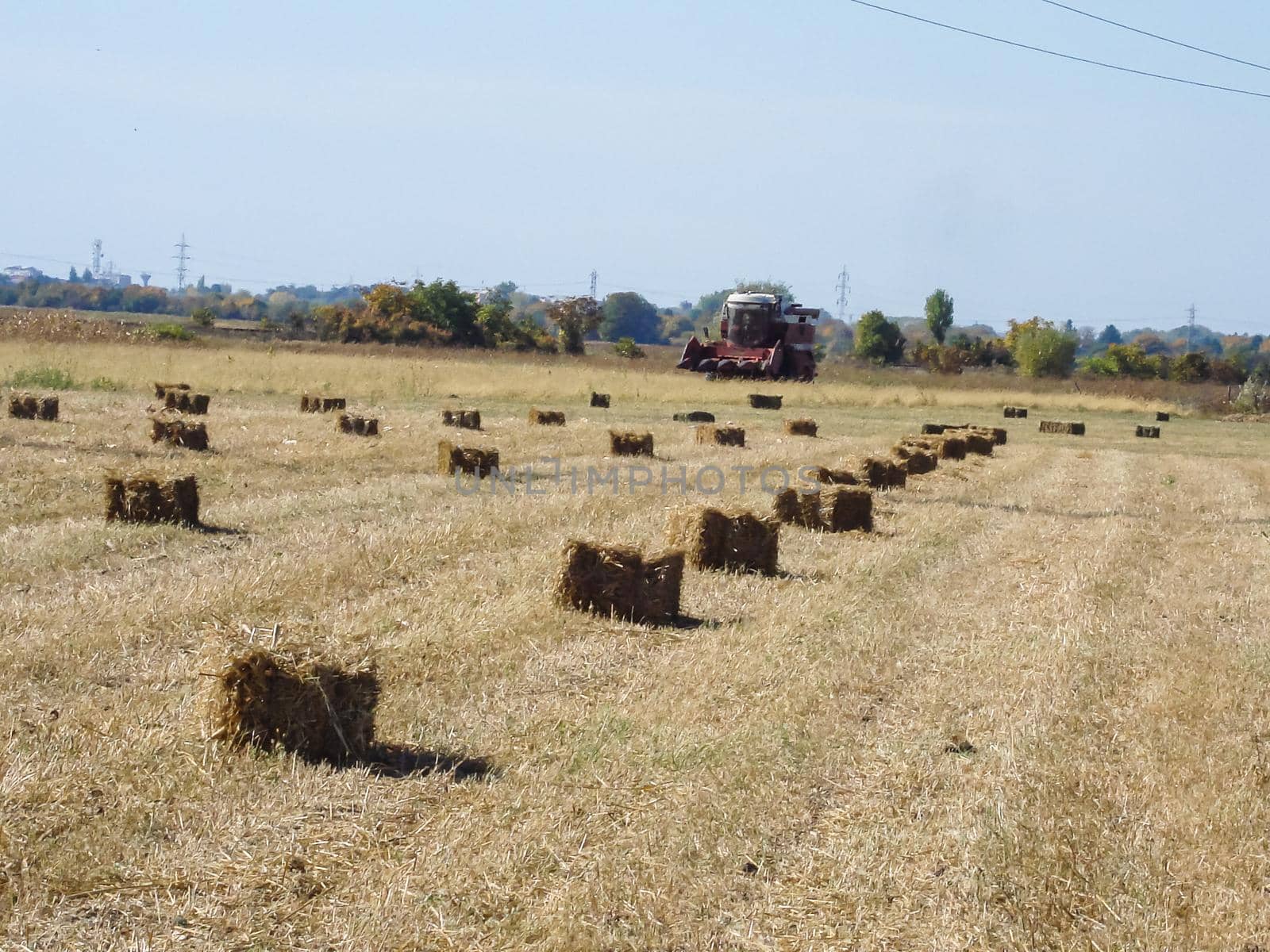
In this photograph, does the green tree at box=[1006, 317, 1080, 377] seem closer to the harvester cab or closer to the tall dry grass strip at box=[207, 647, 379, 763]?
the harvester cab

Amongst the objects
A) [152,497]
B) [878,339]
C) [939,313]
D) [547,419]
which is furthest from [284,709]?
[939,313]

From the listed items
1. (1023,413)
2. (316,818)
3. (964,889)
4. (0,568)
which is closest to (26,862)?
(316,818)

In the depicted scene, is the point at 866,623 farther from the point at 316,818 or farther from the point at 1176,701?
the point at 316,818

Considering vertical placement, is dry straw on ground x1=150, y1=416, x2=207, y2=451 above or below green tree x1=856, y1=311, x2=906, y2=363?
below

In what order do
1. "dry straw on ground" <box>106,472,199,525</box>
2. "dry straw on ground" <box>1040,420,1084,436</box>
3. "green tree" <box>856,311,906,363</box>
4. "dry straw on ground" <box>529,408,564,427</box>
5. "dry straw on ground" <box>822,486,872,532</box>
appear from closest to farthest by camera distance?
"dry straw on ground" <box>106,472,199,525</box> < "dry straw on ground" <box>822,486,872,532</box> < "dry straw on ground" <box>529,408,564,427</box> < "dry straw on ground" <box>1040,420,1084,436</box> < "green tree" <box>856,311,906,363</box>

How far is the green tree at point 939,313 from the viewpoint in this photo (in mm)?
155250

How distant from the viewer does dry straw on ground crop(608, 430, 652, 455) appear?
21.6 meters

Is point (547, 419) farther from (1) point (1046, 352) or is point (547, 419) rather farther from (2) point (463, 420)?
(1) point (1046, 352)

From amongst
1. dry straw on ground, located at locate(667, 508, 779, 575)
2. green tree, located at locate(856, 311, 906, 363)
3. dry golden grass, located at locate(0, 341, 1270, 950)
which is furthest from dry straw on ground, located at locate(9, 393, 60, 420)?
green tree, located at locate(856, 311, 906, 363)

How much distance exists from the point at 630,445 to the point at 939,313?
139874 millimetres

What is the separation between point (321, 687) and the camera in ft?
20.6

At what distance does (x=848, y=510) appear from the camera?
1452 centimetres

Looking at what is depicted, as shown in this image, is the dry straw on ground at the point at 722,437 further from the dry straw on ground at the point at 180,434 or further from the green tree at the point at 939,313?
the green tree at the point at 939,313

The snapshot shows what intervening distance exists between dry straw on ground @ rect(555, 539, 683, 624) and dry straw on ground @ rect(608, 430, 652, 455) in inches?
466
